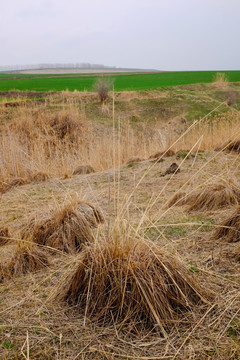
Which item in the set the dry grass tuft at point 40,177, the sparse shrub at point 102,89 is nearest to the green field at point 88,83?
the sparse shrub at point 102,89

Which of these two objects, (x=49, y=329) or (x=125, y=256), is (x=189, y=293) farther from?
(x=49, y=329)

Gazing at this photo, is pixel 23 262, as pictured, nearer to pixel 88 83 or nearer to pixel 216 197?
pixel 216 197

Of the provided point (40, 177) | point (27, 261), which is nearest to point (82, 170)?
point (40, 177)

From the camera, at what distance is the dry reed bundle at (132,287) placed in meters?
1.89

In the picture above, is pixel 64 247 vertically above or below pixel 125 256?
below

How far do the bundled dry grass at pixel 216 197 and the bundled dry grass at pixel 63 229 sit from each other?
1.07 metres

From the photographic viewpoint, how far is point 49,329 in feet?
6.12

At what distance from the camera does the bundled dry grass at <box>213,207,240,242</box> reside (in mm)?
2777

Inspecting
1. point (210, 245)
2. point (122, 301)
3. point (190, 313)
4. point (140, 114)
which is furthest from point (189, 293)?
point (140, 114)

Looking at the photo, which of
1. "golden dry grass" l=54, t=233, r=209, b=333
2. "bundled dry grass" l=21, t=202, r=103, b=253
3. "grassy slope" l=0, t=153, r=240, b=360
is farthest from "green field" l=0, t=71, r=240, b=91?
"golden dry grass" l=54, t=233, r=209, b=333

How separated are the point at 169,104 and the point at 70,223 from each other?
1908 centimetres

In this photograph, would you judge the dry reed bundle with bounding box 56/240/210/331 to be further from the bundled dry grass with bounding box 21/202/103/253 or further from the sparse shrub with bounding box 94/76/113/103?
the sparse shrub with bounding box 94/76/113/103

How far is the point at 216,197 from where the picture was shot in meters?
3.65

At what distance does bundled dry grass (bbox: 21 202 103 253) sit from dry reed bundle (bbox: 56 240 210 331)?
907mm
